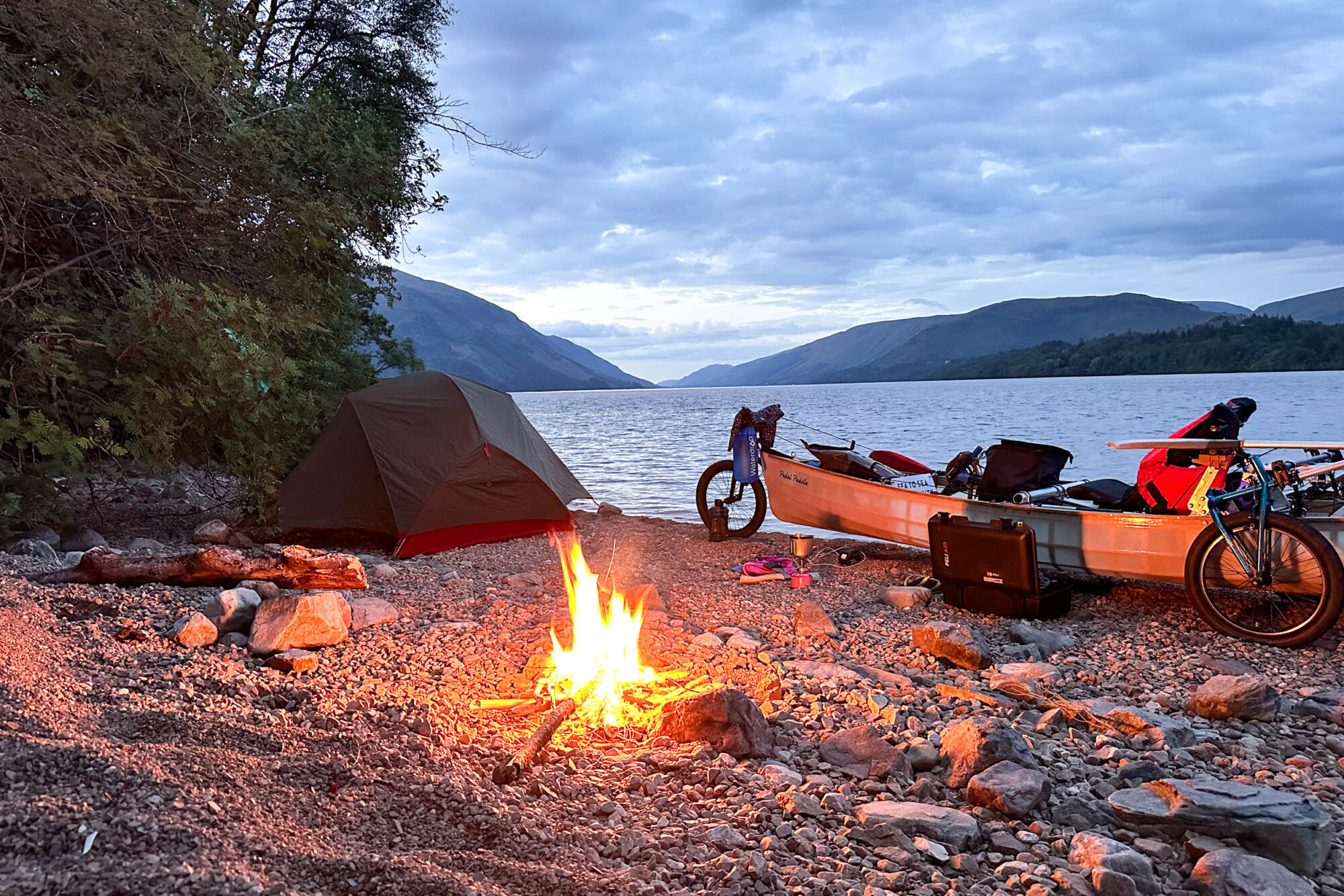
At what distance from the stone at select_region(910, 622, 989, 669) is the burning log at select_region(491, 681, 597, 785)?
8.40 feet

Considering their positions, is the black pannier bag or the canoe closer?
the canoe

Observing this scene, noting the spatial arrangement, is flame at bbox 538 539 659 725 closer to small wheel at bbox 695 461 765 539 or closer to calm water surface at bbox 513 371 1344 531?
calm water surface at bbox 513 371 1344 531

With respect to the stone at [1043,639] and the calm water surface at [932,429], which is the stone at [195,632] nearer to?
the stone at [1043,639]

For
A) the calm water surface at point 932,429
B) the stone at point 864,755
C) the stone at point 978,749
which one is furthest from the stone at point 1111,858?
the calm water surface at point 932,429

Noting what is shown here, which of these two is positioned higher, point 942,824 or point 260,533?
point 260,533

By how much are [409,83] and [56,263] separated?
964 centimetres

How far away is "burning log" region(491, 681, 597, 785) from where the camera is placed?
3.33 m

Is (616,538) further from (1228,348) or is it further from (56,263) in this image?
(1228,348)

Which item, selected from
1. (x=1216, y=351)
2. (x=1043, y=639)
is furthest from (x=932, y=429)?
(x=1216, y=351)

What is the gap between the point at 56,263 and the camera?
7605 millimetres

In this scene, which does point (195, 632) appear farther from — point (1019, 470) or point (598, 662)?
point (1019, 470)

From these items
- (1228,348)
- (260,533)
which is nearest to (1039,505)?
(260,533)

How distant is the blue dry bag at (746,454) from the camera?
9.95m

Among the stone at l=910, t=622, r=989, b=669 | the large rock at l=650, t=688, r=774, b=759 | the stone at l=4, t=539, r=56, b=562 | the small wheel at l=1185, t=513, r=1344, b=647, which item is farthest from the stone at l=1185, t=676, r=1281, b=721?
the stone at l=4, t=539, r=56, b=562
